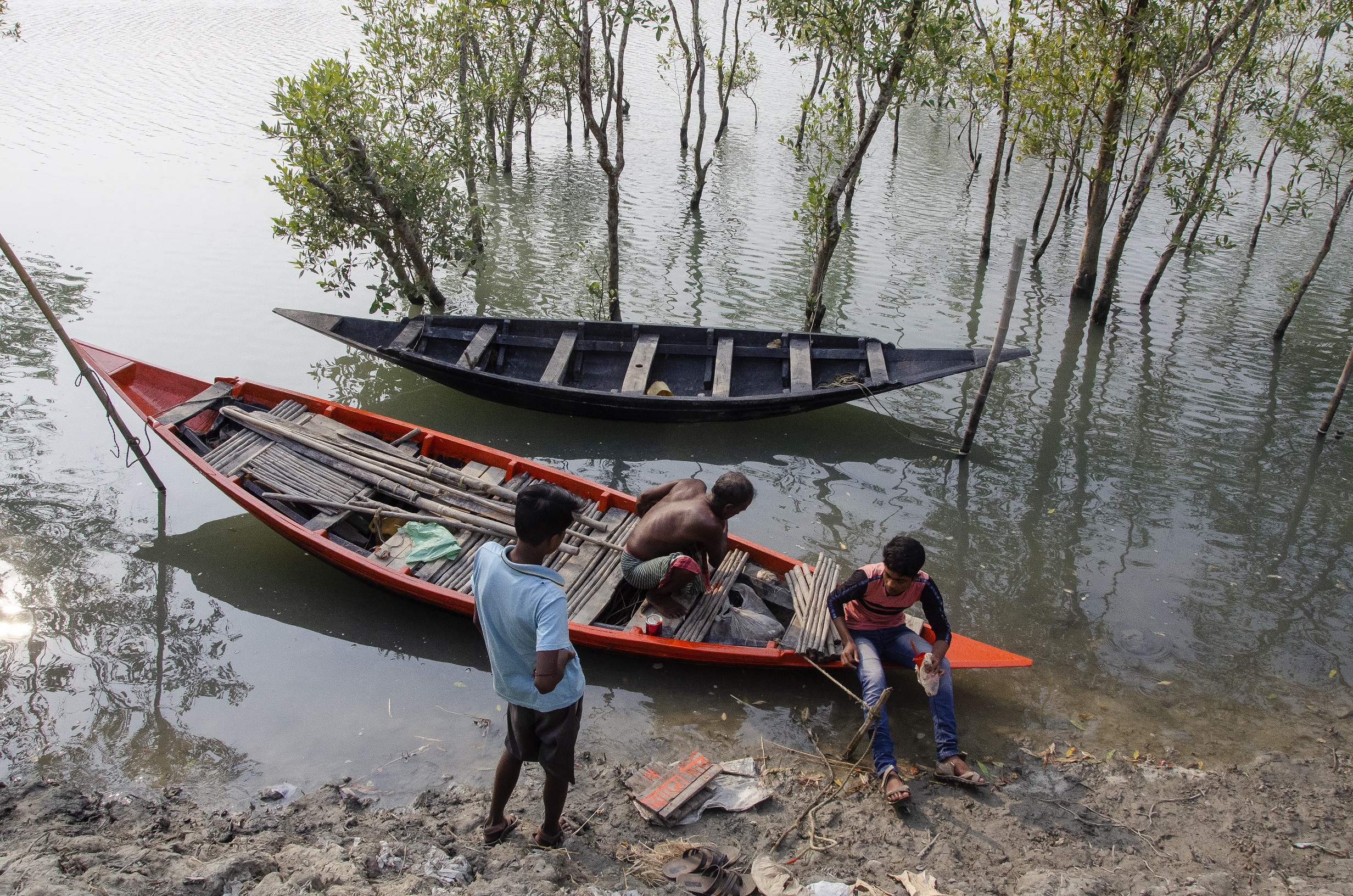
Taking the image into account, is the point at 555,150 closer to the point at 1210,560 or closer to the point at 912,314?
the point at 912,314

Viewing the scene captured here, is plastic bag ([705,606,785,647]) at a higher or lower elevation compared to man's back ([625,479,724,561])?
lower

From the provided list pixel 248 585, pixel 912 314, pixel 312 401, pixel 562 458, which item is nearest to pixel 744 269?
pixel 912 314

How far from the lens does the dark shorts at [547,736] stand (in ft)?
11.2

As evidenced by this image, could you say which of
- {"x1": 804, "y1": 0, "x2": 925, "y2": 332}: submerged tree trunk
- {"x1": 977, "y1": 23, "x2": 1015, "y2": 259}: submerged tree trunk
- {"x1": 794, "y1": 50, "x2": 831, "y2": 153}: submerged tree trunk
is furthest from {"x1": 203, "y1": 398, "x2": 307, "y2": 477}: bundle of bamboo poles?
{"x1": 977, "y1": 23, "x2": 1015, "y2": 259}: submerged tree trunk

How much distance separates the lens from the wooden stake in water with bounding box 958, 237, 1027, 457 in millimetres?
7590

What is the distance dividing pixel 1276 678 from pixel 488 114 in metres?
14.9

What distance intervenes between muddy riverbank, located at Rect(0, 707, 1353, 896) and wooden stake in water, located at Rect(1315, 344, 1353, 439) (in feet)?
17.2

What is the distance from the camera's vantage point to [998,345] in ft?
26.1

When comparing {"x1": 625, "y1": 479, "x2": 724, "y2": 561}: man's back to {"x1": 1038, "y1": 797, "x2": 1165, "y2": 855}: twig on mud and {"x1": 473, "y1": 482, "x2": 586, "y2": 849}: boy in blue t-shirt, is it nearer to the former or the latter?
{"x1": 473, "y1": 482, "x2": 586, "y2": 849}: boy in blue t-shirt

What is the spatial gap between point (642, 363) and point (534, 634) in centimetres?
615

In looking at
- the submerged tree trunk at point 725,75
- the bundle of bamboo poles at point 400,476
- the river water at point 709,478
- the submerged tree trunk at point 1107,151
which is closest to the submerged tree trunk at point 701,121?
the river water at point 709,478

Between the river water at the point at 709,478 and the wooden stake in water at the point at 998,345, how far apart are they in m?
0.37

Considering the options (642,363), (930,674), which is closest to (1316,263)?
(642,363)

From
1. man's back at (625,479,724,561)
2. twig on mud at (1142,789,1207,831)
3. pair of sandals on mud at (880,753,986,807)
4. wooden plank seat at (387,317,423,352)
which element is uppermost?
man's back at (625,479,724,561)
